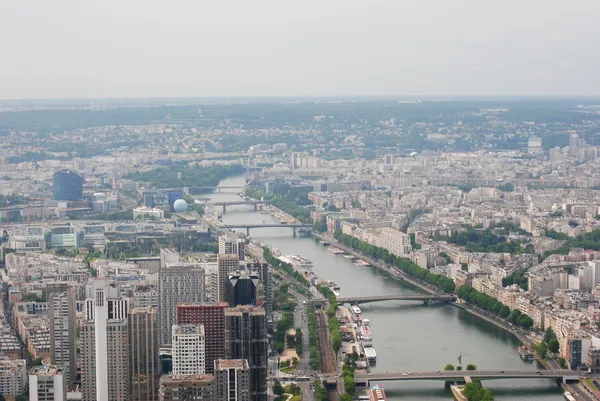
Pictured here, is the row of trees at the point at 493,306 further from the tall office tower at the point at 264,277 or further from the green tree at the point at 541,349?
the tall office tower at the point at 264,277

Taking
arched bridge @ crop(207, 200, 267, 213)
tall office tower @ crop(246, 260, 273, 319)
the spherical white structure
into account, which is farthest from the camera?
arched bridge @ crop(207, 200, 267, 213)

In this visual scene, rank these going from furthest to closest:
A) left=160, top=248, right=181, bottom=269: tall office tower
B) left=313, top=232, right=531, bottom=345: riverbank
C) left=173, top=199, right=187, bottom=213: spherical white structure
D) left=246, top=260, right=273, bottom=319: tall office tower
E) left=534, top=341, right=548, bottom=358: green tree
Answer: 1. left=173, top=199, right=187, bottom=213: spherical white structure
2. left=160, top=248, right=181, bottom=269: tall office tower
3. left=313, top=232, right=531, bottom=345: riverbank
4. left=246, top=260, right=273, bottom=319: tall office tower
5. left=534, top=341, right=548, bottom=358: green tree

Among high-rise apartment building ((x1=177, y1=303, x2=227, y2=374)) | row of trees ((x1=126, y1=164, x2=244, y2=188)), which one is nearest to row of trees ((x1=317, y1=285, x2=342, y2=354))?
high-rise apartment building ((x1=177, y1=303, x2=227, y2=374))

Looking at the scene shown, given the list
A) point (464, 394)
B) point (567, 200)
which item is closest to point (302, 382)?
point (464, 394)

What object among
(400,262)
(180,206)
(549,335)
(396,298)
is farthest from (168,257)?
(180,206)

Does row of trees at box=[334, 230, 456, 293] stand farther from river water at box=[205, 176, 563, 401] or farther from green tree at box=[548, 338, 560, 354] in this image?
green tree at box=[548, 338, 560, 354]

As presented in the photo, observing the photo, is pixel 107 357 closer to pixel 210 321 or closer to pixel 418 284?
pixel 210 321
